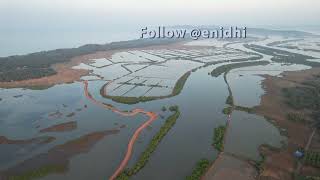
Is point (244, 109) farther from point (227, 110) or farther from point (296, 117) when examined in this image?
point (296, 117)

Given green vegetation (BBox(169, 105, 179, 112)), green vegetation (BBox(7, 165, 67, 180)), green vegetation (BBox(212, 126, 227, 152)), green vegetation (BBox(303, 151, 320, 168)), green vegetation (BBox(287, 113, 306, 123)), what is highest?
green vegetation (BBox(169, 105, 179, 112))

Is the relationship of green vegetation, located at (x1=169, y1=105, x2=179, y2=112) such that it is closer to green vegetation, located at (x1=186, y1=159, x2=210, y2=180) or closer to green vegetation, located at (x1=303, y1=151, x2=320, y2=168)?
green vegetation, located at (x1=186, y1=159, x2=210, y2=180)

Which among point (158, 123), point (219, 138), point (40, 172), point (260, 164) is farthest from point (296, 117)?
point (40, 172)

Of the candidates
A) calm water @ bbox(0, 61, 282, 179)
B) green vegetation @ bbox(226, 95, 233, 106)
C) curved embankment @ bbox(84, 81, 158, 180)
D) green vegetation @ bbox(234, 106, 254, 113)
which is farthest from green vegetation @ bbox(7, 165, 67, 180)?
green vegetation @ bbox(226, 95, 233, 106)

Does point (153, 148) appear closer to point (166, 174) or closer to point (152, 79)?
point (166, 174)

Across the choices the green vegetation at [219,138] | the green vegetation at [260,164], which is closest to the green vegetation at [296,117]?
the green vegetation at [219,138]
